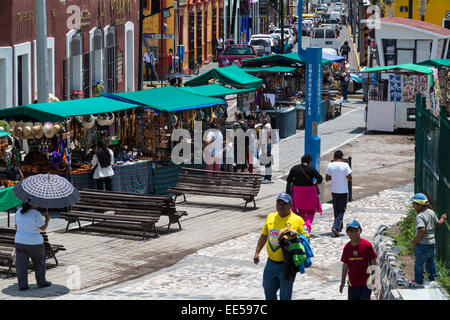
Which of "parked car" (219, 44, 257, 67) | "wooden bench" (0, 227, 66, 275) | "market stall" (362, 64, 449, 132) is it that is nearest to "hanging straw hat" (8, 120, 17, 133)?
"wooden bench" (0, 227, 66, 275)

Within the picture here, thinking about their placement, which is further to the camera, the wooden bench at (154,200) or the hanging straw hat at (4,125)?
the hanging straw hat at (4,125)

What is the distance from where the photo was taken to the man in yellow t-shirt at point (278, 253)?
1048cm

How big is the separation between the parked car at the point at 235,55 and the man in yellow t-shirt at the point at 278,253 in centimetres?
3543

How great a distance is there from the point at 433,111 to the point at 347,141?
14.3 meters

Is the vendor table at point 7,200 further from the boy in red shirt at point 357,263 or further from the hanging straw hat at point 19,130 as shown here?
A: the boy in red shirt at point 357,263

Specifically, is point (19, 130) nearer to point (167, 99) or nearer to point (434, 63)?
point (167, 99)

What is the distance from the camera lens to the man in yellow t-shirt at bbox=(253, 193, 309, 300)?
10.5m

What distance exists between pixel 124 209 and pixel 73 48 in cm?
1617

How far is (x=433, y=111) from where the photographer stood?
1495 cm

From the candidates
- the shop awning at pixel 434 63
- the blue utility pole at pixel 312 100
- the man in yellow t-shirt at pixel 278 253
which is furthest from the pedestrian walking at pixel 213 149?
the shop awning at pixel 434 63

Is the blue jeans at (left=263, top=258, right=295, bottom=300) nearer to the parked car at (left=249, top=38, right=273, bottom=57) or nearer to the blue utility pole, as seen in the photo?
the blue utility pole

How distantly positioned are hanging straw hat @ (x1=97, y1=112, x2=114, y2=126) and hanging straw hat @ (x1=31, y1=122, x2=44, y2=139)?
8.76 feet

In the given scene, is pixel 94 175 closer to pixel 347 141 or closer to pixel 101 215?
pixel 101 215

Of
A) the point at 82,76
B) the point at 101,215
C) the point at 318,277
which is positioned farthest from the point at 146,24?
the point at 318,277
